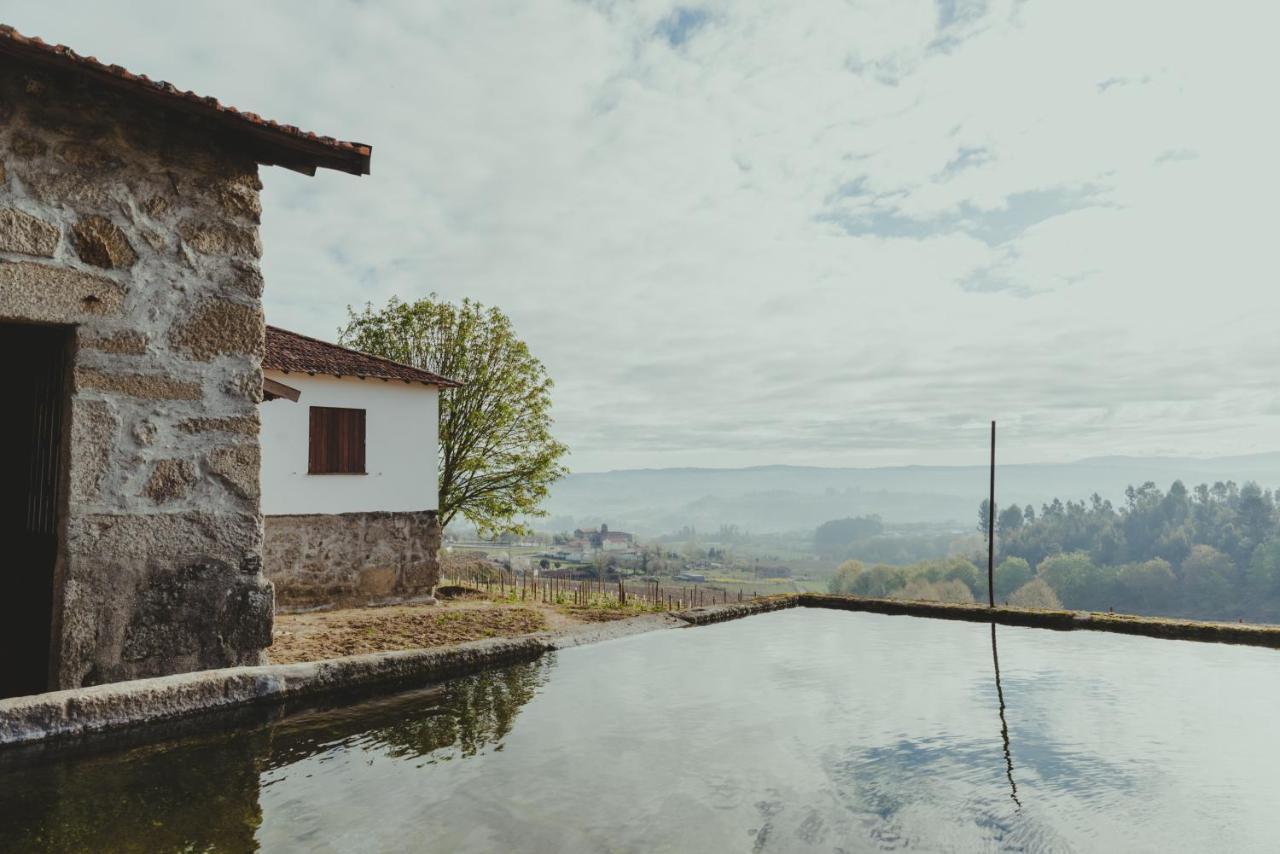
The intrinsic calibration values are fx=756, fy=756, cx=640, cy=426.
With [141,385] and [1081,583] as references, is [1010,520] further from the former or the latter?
[141,385]

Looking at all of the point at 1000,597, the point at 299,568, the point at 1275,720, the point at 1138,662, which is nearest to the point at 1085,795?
the point at 1275,720

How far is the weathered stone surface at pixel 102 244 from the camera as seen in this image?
12.1 feet

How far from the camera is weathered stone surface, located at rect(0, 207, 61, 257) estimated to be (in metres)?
3.48

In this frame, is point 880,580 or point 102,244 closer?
point 102,244

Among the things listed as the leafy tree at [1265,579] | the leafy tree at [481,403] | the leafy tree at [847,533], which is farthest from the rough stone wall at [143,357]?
the leafy tree at [847,533]

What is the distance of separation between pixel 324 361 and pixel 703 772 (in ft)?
31.7

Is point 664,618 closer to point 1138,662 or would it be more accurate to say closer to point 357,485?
point 1138,662

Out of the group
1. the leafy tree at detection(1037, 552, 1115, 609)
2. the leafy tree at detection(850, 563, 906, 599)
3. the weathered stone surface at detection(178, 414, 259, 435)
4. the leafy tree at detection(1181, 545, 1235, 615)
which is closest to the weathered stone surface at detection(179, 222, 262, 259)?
the weathered stone surface at detection(178, 414, 259, 435)

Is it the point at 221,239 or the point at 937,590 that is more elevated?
the point at 221,239

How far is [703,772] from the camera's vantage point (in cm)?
284

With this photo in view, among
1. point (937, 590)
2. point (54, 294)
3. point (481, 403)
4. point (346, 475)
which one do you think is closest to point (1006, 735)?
point (54, 294)

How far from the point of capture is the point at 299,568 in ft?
34.0

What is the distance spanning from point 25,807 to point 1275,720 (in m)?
5.34

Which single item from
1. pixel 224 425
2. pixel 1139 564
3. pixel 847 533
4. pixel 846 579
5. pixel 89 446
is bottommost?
pixel 847 533
